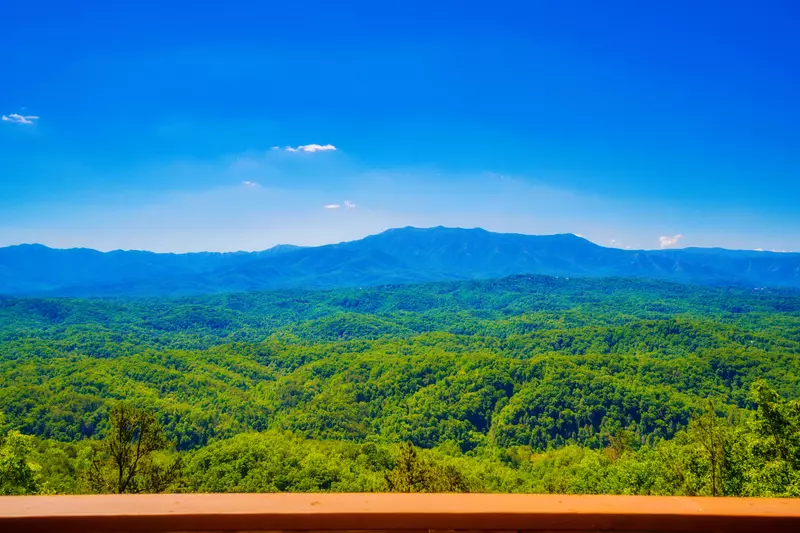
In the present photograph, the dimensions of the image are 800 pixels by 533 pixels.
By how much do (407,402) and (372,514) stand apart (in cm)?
4768

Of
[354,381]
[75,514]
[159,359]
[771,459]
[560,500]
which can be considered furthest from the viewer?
[159,359]

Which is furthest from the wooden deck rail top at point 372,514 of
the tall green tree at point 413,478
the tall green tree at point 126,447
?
the tall green tree at point 413,478

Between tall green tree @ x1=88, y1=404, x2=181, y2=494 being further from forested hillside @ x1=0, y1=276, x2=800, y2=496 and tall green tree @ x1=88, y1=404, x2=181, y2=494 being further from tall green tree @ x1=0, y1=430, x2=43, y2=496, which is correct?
tall green tree @ x1=0, y1=430, x2=43, y2=496

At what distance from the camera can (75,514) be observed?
117 centimetres

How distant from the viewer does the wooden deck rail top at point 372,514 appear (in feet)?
3.85

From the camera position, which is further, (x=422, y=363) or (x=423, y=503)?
(x=422, y=363)

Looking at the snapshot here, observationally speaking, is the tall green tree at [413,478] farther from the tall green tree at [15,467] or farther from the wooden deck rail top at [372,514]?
the wooden deck rail top at [372,514]

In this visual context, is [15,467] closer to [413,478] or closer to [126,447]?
[126,447]

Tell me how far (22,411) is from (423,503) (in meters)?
48.3

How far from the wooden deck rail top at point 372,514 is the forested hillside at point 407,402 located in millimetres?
9940

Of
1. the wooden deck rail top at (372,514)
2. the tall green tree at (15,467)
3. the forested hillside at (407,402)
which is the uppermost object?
the wooden deck rail top at (372,514)

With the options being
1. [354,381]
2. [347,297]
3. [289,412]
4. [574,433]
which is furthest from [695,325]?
[347,297]

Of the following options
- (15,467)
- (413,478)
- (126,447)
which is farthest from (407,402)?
(15,467)

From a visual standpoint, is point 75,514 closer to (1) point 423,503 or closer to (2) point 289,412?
(1) point 423,503
